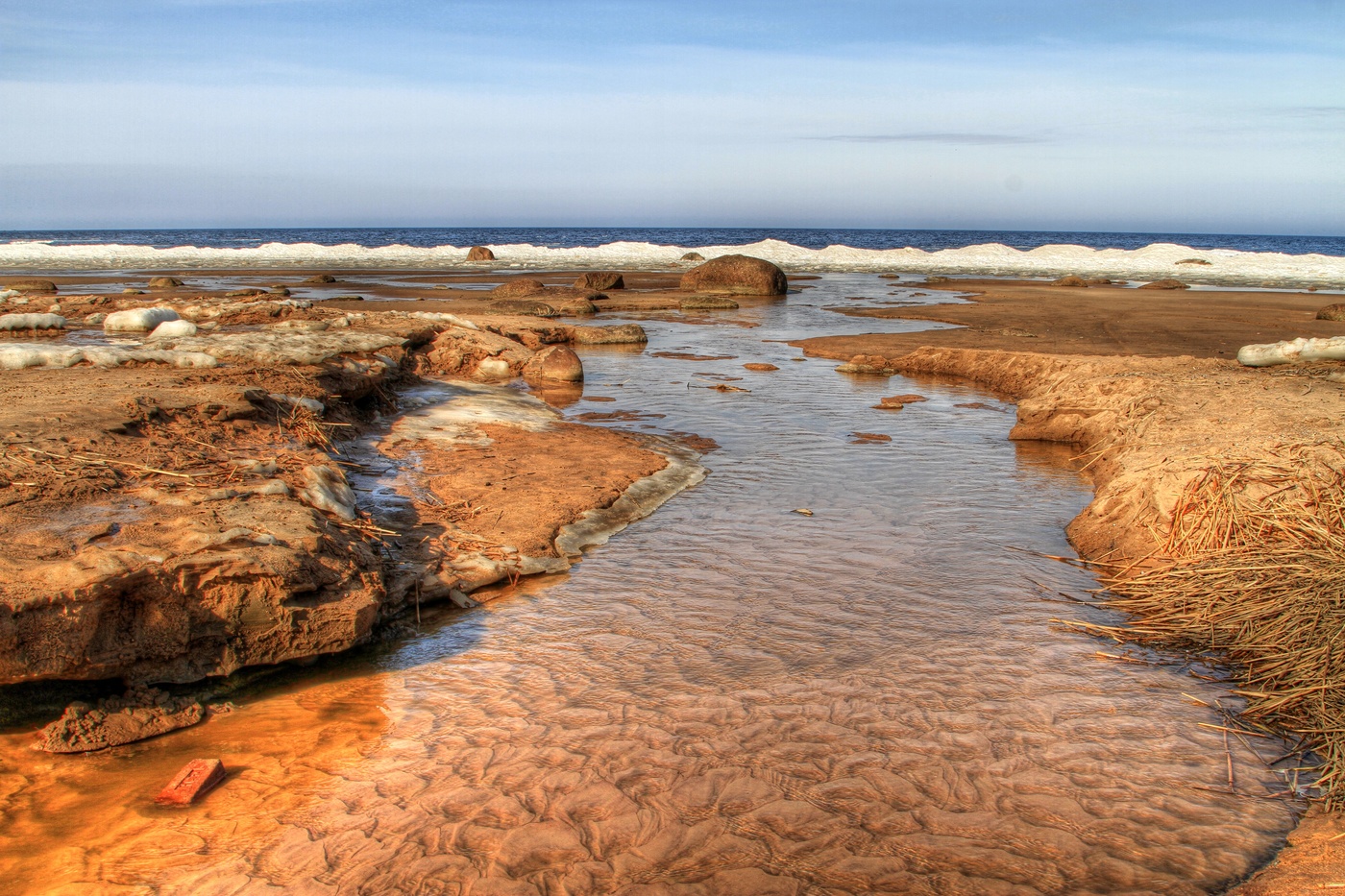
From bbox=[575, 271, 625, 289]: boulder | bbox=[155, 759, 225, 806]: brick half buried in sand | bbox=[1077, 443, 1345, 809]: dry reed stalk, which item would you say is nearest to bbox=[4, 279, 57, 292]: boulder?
bbox=[575, 271, 625, 289]: boulder

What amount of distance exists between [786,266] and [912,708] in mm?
35127

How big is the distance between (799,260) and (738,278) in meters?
17.3

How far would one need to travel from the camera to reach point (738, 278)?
24672mm

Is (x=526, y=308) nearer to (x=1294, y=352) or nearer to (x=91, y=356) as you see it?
(x=91, y=356)

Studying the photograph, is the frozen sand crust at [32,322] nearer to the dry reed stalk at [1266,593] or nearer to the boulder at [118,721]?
the boulder at [118,721]

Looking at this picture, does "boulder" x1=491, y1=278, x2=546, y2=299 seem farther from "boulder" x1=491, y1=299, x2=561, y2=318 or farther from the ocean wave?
the ocean wave

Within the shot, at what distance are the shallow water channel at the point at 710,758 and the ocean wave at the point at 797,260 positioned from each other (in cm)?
3019

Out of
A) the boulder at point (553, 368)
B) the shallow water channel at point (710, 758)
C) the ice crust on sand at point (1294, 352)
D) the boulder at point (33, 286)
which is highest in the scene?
the boulder at point (33, 286)

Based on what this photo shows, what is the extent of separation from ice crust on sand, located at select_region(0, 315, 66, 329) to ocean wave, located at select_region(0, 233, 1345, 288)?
82.6ft

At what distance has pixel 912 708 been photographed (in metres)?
3.85

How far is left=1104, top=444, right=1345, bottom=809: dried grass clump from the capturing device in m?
3.71

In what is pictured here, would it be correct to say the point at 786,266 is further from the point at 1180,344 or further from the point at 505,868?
the point at 505,868

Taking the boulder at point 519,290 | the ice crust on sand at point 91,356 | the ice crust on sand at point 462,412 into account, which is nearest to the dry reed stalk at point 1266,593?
the ice crust on sand at point 462,412

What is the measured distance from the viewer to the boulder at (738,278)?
968 inches
